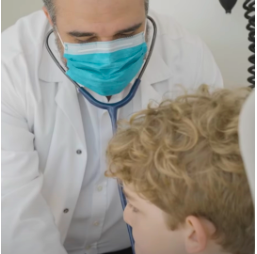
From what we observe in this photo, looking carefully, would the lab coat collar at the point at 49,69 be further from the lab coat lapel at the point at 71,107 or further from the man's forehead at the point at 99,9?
the man's forehead at the point at 99,9

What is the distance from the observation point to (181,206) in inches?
28.4

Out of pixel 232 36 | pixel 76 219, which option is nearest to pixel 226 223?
pixel 76 219

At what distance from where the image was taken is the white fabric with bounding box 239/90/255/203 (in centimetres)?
38

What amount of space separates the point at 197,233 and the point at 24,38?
787 millimetres

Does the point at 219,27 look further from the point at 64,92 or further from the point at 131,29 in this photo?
the point at 64,92

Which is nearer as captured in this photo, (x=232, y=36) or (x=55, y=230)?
(x=55, y=230)

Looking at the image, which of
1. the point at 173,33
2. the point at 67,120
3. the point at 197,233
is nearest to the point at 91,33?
the point at 67,120

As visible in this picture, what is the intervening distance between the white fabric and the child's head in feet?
0.94

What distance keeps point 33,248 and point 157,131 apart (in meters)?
0.47

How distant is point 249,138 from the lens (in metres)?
0.39

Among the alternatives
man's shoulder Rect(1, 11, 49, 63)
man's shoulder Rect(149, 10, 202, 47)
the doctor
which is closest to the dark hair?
the doctor

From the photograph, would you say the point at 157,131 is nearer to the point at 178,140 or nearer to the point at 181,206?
the point at 178,140

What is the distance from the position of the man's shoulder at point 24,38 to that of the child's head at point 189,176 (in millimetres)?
480

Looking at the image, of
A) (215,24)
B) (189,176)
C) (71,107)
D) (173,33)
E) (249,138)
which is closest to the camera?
(249,138)
